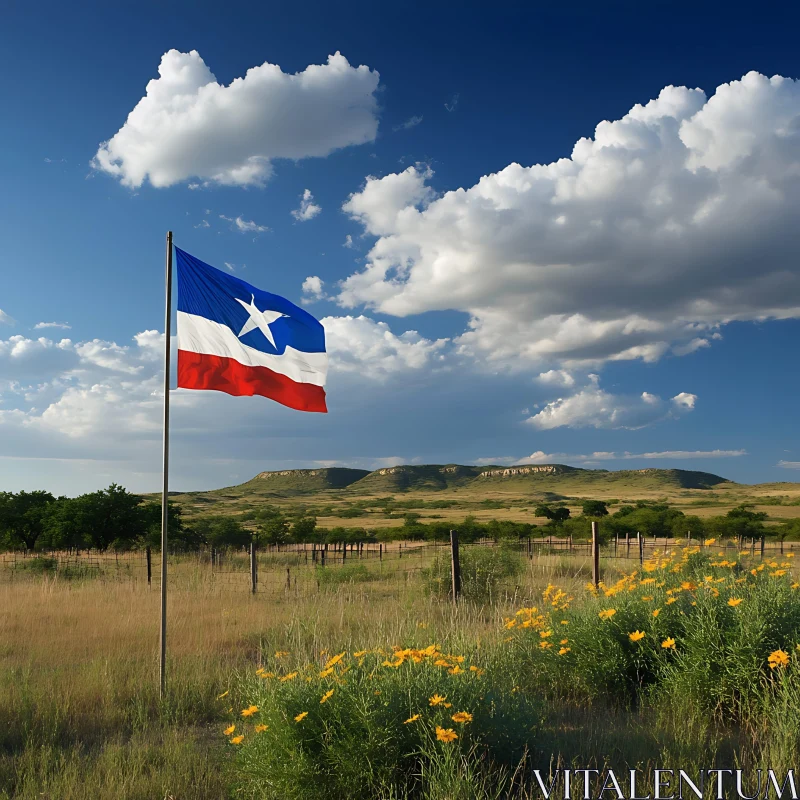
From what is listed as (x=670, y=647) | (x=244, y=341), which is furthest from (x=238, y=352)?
(x=670, y=647)

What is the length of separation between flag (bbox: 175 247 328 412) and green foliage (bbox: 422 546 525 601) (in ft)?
28.2

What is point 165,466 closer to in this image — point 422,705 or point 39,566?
point 422,705

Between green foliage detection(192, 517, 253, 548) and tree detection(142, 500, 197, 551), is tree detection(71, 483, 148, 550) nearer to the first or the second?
tree detection(142, 500, 197, 551)

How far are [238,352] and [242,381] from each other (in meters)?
0.38

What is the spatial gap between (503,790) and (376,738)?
38.8 inches

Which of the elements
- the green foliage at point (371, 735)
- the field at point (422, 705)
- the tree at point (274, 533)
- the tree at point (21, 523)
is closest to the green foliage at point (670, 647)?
the field at point (422, 705)

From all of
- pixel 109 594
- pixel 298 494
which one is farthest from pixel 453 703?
pixel 298 494

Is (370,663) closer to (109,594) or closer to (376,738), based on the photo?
(376,738)

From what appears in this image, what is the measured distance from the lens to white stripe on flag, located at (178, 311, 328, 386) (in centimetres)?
807

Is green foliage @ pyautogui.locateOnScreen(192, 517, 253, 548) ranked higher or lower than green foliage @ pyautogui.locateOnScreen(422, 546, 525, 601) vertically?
lower

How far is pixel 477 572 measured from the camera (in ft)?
55.1

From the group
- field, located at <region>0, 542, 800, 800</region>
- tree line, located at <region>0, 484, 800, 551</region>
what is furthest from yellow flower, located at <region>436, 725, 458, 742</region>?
tree line, located at <region>0, 484, 800, 551</region>

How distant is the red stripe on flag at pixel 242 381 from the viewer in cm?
797

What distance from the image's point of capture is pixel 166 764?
5.50 meters
